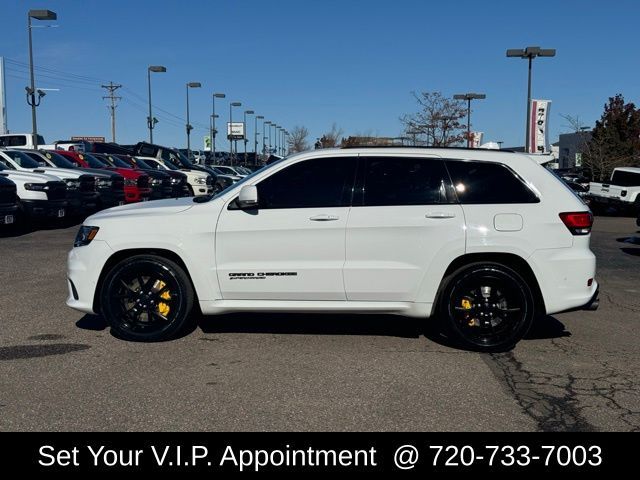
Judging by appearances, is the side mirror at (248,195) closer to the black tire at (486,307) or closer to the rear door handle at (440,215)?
the rear door handle at (440,215)

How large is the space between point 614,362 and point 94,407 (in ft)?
13.6

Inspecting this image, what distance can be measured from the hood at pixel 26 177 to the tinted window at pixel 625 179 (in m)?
18.0

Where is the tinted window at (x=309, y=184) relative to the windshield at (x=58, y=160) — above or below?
below

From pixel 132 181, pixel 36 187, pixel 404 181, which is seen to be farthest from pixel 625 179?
pixel 404 181

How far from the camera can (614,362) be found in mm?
5707

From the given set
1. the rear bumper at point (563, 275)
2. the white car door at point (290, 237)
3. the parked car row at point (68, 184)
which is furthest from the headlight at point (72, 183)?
the rear bumper at point (563, 275)

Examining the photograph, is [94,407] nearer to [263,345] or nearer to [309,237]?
[263,345]

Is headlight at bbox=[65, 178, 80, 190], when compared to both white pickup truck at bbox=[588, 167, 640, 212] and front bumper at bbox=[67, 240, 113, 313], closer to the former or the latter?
front bumper at bbox=[67, 240, 113, 313]

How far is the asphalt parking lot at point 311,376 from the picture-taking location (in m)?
4.35

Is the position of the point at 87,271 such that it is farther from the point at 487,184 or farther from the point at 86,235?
the point at 487,184

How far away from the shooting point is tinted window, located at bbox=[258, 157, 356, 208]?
5.98 m

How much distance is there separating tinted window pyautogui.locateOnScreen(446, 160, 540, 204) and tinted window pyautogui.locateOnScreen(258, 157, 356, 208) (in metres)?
0.93

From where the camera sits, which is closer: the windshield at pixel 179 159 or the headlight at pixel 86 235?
the headlight at pixel 86 235

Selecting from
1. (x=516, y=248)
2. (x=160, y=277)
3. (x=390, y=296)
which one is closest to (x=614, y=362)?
(x=516, y=248)
